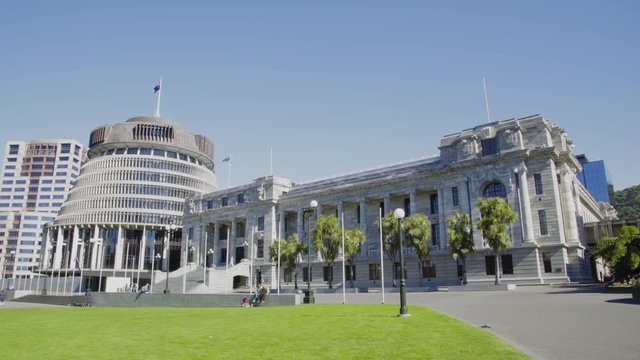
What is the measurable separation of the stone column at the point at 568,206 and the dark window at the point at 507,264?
23.8 feet

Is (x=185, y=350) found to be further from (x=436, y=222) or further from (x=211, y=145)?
(x=211, y=145)

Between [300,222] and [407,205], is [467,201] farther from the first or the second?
[300,222]

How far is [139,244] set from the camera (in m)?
115

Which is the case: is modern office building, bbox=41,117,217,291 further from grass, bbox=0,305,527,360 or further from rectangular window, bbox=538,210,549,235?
grass, bbox=0,305,527,360

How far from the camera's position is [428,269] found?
6406cm

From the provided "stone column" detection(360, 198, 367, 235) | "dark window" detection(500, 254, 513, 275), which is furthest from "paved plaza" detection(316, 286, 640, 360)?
"stone column" detection(360, 198, 367, 235)

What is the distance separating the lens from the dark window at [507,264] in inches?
2175

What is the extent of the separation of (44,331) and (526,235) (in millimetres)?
51190

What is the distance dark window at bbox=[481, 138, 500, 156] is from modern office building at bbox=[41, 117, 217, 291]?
80.3 metres

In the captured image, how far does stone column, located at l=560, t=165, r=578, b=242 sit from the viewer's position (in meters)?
54.8

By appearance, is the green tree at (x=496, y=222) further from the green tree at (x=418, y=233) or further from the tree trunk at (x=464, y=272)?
the tree trunk at (x=464, y=272)

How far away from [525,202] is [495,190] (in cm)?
444

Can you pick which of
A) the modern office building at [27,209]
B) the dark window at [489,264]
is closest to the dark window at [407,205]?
the dark window at [489,264]

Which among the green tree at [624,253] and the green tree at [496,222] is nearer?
the green tree at [624,253]
